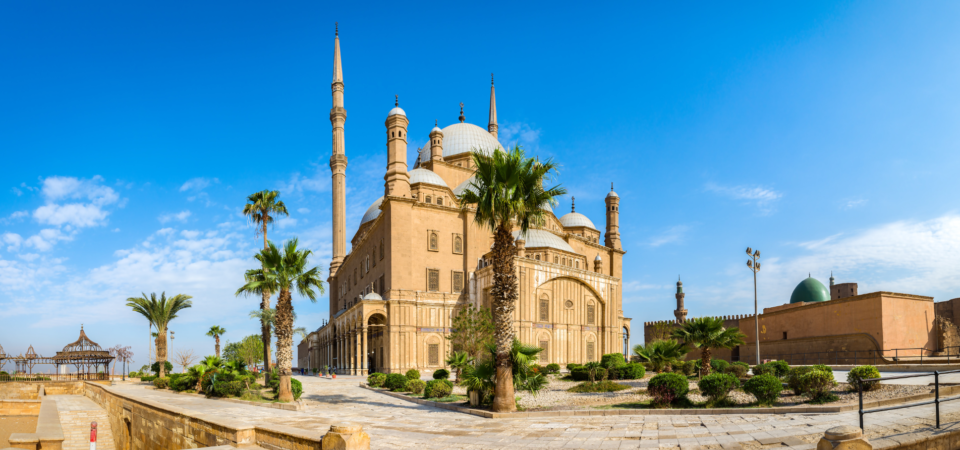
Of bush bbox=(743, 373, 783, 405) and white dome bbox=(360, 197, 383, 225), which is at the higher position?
white dome bbox=(360, 197, 383, 225)

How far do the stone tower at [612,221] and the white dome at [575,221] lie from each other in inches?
73.4

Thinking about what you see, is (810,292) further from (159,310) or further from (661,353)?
(159,310)

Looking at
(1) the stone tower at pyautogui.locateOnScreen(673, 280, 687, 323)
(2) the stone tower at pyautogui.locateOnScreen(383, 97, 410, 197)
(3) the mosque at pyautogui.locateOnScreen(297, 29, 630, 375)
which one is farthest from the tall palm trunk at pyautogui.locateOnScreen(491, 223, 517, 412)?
(1) the stone tower at pyautogui.locateOnScreen(673, 280, 687, 323)

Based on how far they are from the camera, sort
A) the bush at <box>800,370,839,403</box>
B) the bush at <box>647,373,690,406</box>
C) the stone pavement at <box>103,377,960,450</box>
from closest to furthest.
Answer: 1. the stone pavement at <box>103,377,960,450</box>
2. the bush at <box>800,370,839,403</box>
3. the bush at <box>647,373,690,406</box>

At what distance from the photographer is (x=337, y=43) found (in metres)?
60.2

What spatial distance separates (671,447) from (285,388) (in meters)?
15.3

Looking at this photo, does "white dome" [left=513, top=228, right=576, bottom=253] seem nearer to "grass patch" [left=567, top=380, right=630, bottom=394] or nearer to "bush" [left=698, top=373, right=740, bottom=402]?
"grass patch" [left=567, top=380, right=630, bottom=394]

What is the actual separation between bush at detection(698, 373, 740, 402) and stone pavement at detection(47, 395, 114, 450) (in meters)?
21.2

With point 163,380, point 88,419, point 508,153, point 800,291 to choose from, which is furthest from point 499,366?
point 800,291

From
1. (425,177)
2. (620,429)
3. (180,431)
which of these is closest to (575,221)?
(425,177)

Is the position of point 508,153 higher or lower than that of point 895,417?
higher

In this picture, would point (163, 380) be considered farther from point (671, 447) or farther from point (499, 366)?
point (671, 447)

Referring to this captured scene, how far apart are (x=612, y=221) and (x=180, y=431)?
51.7m

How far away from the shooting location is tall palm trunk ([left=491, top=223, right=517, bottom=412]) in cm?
1526
